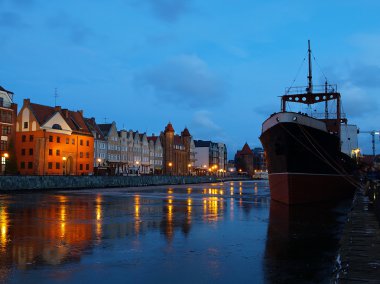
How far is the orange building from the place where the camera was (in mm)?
79812

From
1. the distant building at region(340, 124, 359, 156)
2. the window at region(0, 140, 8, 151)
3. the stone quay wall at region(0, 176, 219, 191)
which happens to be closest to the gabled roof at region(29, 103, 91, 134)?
the window at region(0, 140, 8, 151)

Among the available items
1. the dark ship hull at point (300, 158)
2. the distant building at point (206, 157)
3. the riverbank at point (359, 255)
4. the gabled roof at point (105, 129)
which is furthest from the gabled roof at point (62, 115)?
the distant building at point (206, 157)

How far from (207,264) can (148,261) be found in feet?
4.40

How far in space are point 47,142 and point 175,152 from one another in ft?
216

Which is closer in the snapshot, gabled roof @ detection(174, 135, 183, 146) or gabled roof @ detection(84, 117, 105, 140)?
gabled roof @ detection(84, 117, 105, 140)

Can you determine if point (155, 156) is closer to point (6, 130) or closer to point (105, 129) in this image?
point (105, 129)

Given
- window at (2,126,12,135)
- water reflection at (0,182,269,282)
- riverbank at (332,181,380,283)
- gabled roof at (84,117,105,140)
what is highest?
gabled roof at (84,117,105,140)

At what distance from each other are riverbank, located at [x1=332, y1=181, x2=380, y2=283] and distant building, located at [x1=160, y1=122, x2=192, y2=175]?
401 feet

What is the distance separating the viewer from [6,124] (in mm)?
71062

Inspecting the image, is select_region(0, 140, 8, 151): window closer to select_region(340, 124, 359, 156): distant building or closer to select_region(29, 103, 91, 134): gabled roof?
select_region(29, 103, 91, 134): gabled roof

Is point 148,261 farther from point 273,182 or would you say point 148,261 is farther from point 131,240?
point 273,182

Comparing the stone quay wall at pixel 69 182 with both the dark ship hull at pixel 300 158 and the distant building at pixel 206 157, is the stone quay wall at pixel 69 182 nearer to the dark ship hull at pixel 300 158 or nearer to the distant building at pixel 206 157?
the dark ship hull at pixel 300 158

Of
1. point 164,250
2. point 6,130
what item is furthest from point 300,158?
point 6,130

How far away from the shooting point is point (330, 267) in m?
9.98
